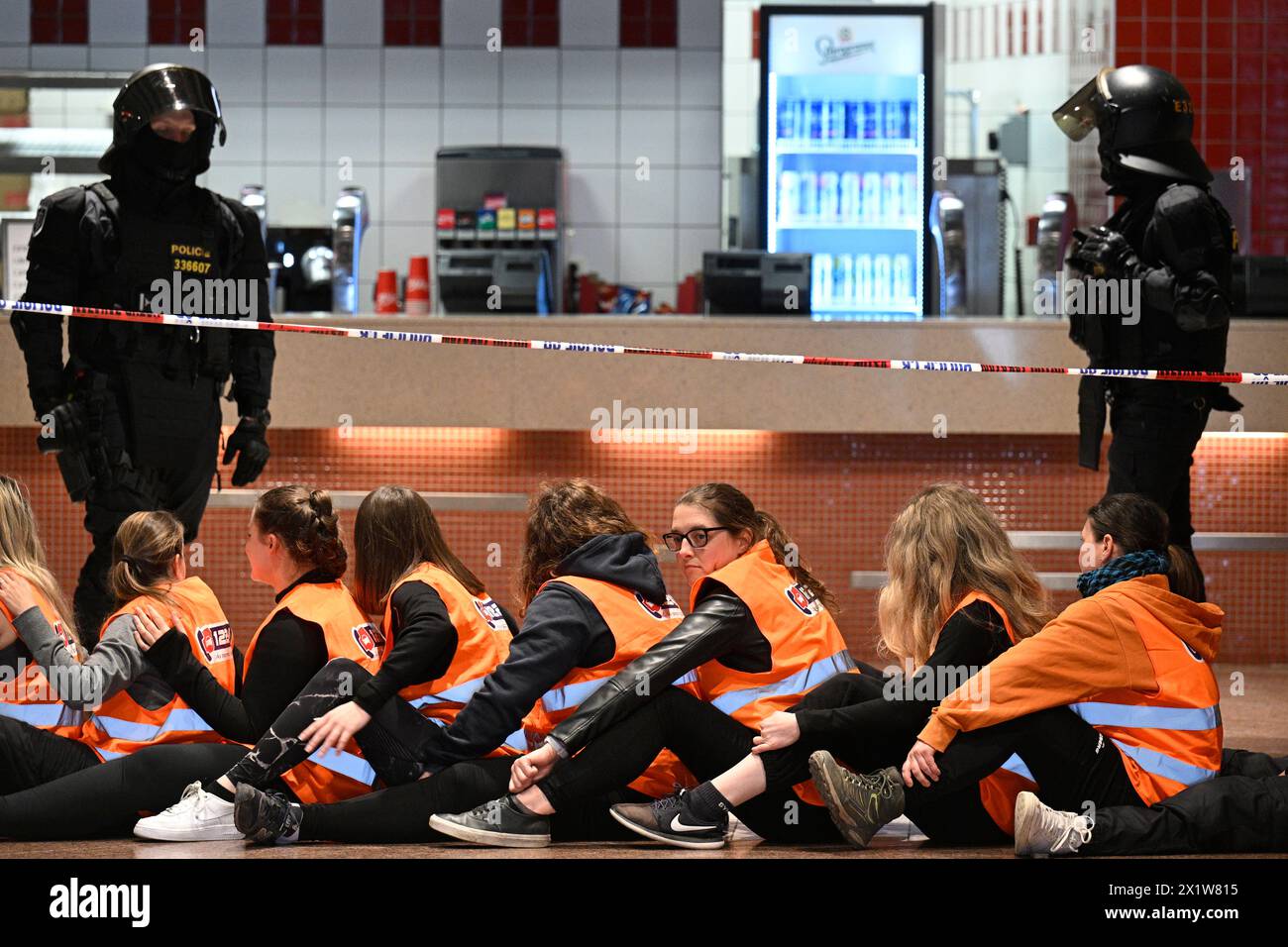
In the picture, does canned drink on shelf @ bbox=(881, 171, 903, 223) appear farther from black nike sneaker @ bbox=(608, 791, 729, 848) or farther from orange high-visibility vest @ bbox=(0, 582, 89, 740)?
orange high-visibility vest @ bbox=(0, 582, 89, 740)

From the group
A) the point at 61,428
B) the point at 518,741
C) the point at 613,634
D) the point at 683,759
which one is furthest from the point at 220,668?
the point at 61,428

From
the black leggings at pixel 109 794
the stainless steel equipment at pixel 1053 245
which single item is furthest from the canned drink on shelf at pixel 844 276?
the black leggings at pixel 109 794

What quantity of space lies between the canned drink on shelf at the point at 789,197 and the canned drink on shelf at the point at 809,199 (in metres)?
0.02

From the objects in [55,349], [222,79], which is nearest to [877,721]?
[55,349]

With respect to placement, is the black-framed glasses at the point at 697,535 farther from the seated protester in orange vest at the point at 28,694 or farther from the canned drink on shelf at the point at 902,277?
the canned drink on shelf at the point at 902,277

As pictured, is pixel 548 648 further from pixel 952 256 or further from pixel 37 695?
pixel 952 256

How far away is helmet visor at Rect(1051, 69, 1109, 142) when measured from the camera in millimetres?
4805

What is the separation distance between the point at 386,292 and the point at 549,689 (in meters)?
5.01

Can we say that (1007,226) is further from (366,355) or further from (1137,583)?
(1137,583)

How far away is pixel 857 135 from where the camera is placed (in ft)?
26.9

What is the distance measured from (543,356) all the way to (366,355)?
2.39ft

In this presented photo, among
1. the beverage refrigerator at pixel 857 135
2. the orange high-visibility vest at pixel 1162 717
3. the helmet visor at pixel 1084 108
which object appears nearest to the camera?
the orange high-visibility vest at pixel 1162 717

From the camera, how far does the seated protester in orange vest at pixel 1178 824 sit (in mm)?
2959

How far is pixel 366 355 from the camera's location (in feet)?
20.9
